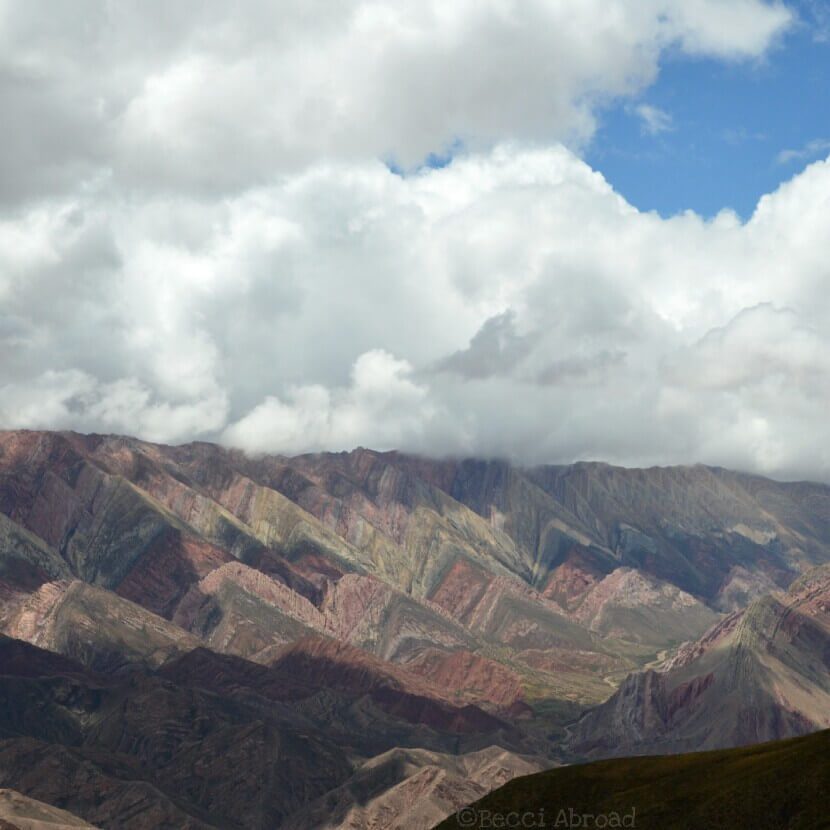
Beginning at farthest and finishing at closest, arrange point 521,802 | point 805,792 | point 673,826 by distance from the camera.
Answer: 1. point 521,802
2. point 673,826
3. point 805,792

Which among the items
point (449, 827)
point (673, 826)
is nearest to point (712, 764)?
point (673, 826)

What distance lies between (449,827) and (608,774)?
86.0ft

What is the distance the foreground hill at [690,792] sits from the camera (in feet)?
516

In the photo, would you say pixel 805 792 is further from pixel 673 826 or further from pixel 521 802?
pixel 521 802

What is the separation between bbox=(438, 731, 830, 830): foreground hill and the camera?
157250 mm

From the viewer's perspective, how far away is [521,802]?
194 metres

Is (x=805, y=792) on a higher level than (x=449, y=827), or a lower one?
higher

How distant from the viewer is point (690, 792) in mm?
174750
